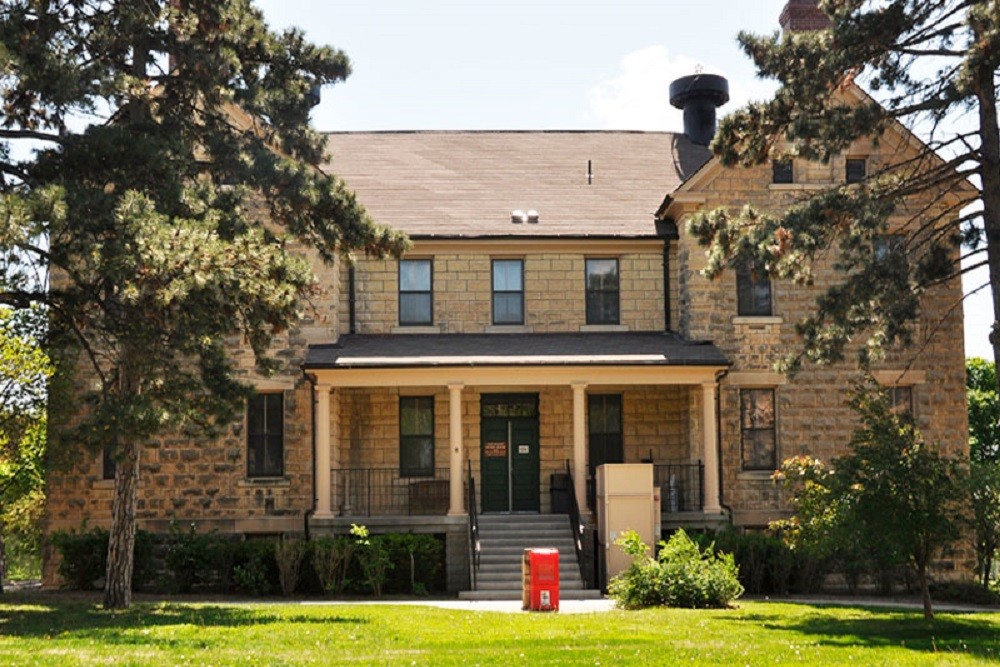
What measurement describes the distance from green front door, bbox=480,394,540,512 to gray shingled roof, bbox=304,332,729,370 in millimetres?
1405

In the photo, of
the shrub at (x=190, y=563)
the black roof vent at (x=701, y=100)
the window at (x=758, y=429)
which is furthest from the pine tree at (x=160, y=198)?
→ the black roof vent at (x=701, y=100)

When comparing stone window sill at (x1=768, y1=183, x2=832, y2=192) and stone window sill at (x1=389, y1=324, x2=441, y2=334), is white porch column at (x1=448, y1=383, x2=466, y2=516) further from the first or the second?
stone window sill at (x1=768, y1=183, x2=832, y2=192)

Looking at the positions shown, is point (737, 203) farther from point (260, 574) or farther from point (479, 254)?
point (260, 574)

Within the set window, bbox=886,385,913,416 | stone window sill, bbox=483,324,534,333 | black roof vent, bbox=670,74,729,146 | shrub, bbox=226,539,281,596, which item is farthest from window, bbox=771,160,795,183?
shrub, bbox=226,539,281,596

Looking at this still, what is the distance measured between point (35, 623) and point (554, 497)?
1214 cm

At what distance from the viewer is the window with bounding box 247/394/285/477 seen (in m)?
26.1

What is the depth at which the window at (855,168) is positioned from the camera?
1081 inches

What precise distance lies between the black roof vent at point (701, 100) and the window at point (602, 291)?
5819 mm

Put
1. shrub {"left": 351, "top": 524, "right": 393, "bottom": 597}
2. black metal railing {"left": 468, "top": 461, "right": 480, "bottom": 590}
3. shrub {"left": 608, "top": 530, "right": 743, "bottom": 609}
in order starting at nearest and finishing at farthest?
shrub {"left": 608, "top": 530, "right": 743, "bottom": 609}
shrub {"left": 351, "top": 524, "right": 393, "bottom": 597}
black metal railing {"left": 468, "top": 461, "right": 480, "bottom": 590}

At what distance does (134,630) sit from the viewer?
1518 cm

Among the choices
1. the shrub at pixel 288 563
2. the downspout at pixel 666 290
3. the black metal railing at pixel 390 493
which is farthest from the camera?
the downspout at pixel 666 290

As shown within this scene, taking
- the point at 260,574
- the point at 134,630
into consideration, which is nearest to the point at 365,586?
the point at 260,574

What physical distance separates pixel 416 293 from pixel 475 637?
13.5 m

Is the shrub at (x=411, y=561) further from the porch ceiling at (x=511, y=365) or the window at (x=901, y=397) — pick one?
the window at (x=901, y=397)
